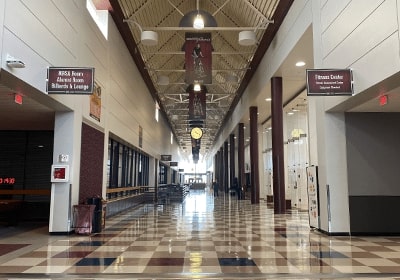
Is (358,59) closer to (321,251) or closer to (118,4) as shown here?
(321,251)

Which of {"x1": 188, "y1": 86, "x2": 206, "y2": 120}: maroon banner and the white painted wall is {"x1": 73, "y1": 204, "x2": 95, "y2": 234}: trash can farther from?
{"x1": 188, "y1": 86, "x2": 206, "y2": 120}: maroon banner

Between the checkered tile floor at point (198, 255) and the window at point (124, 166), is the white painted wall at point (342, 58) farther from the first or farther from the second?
the window at point (124, 166)

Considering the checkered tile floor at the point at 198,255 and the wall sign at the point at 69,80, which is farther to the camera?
the wall sign at the point at 69,80

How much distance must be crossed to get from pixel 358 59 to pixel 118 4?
715 cm

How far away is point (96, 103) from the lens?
1006cm

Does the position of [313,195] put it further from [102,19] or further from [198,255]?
[102,19]

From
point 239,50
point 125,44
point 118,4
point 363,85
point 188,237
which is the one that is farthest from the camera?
point 239,50

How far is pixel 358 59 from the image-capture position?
6762mm

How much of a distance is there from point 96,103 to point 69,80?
323 cm

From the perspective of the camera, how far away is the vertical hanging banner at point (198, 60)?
10797mm

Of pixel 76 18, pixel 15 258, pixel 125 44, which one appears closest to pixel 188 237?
pixel 15 258

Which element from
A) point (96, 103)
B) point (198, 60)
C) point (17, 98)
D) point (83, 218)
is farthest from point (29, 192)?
point (198, 60)

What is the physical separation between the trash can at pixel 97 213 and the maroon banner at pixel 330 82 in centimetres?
531

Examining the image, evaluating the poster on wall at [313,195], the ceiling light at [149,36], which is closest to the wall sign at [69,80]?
the ceiling light at [149,36]
